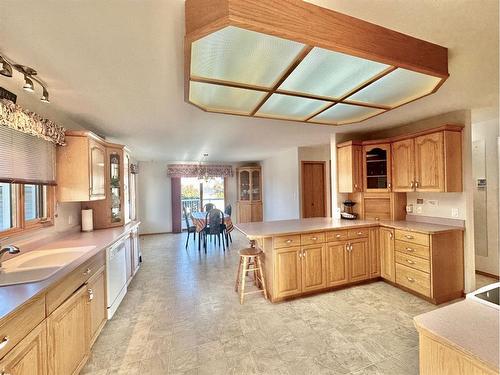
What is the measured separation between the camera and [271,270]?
2832 mm

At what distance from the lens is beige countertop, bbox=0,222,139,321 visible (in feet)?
3.78

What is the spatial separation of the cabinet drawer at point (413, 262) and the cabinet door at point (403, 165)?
3.03 feet

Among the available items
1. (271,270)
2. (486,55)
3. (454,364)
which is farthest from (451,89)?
(271,270)

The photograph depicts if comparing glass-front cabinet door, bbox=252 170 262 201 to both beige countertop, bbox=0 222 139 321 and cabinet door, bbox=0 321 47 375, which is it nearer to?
beige countertop, bbox=0 222 139 321

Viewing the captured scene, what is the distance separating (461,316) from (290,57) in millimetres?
1636

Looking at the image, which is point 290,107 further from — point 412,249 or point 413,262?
point 413,262

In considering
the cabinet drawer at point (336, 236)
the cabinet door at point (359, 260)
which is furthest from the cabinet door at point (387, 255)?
the cabinet drawer at point (336, 236)

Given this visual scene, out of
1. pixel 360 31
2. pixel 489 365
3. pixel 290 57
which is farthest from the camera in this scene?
pixel 290 57

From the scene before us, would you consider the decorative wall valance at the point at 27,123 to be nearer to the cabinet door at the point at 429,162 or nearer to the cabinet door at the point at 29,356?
the cabinet door at the point at 29,356

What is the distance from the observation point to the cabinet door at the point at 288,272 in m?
2.79

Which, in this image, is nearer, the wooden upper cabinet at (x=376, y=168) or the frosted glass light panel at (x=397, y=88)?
the frosted glass light panel at (x=397, y=88)

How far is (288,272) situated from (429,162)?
234 centimetres

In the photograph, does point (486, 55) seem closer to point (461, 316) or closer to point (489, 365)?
point (461, 316)

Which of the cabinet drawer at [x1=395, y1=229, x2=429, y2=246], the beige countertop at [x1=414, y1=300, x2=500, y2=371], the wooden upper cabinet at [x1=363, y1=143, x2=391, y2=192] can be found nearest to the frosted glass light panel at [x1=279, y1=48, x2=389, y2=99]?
the beige countertop at [x1=414, y1=300, x2=500, y2=371]
